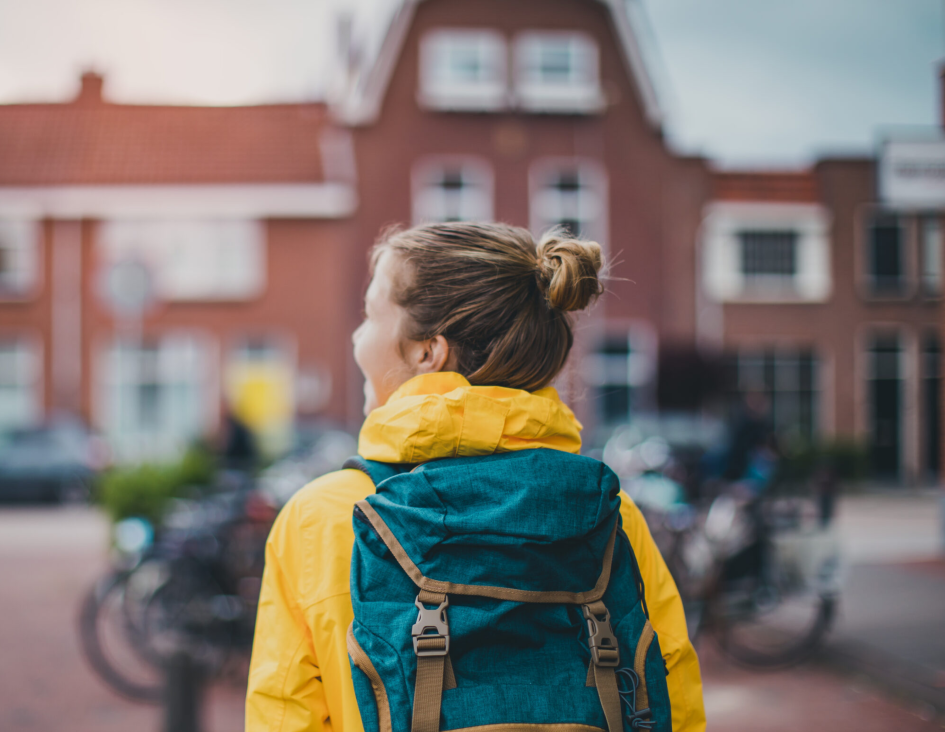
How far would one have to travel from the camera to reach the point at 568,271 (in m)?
1.30

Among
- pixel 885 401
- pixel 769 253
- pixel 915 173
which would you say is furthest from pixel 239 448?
pixel 885 401

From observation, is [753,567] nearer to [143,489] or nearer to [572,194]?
[143,489]

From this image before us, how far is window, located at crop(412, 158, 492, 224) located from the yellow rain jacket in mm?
15041

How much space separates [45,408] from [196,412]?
3211mm

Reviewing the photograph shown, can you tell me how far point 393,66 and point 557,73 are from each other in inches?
130

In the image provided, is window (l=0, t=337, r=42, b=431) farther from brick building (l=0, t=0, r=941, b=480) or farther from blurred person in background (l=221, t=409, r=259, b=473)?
blurred person in background (l=221, t=409, r=259, b=473)

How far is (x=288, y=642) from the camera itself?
4.05 feet

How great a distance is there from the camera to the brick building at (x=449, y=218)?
16.0 meters

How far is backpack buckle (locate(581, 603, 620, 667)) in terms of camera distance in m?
1.18

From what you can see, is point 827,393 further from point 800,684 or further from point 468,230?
point 468,230

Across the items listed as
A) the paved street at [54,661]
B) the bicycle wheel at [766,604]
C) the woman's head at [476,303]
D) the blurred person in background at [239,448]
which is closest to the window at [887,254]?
the bicycle wheel at [766,604]

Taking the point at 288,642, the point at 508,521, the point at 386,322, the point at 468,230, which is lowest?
the point at 288,642

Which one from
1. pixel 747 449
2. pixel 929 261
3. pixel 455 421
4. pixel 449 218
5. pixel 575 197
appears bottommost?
pixel 747 449

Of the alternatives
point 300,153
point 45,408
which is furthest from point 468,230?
point 45,408
